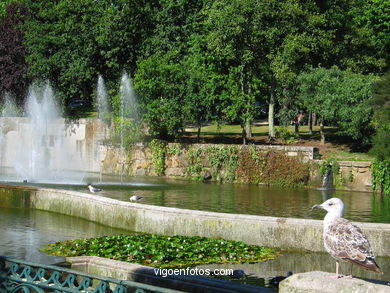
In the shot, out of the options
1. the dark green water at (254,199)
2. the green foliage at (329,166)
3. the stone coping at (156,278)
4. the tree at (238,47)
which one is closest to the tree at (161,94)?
the tree at (238,47)

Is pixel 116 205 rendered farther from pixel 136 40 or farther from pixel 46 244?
pixel 136 40

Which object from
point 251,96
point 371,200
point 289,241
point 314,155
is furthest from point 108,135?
point 289,241

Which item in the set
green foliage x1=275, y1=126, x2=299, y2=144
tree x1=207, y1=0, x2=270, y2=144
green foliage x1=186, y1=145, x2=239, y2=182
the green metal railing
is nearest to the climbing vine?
green foliage x1=186, y1=145, x2=239, y2=182

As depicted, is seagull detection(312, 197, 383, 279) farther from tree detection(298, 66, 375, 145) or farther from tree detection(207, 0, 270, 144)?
tree detection(207, 0, 270, 144)

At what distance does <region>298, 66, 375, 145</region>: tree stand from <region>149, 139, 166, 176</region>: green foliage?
25.0ft

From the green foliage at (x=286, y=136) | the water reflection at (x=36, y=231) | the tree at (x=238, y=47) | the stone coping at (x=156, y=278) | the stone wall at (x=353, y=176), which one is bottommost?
the water reflection at (x=36, y=231)

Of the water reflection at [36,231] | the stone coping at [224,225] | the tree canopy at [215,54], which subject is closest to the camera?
the water reflection at [36,231]

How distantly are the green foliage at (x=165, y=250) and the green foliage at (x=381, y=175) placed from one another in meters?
14.4

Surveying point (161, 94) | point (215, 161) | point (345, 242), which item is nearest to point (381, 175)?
point (215, 161)

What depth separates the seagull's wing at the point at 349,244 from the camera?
661 cm

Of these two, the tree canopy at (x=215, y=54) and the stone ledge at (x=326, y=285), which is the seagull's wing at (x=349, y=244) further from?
the tree canopy at (x=215, y=54)

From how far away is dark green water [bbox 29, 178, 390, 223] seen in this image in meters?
18.1

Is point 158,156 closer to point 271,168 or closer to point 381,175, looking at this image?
point 271,168

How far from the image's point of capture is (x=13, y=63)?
44250 mm
